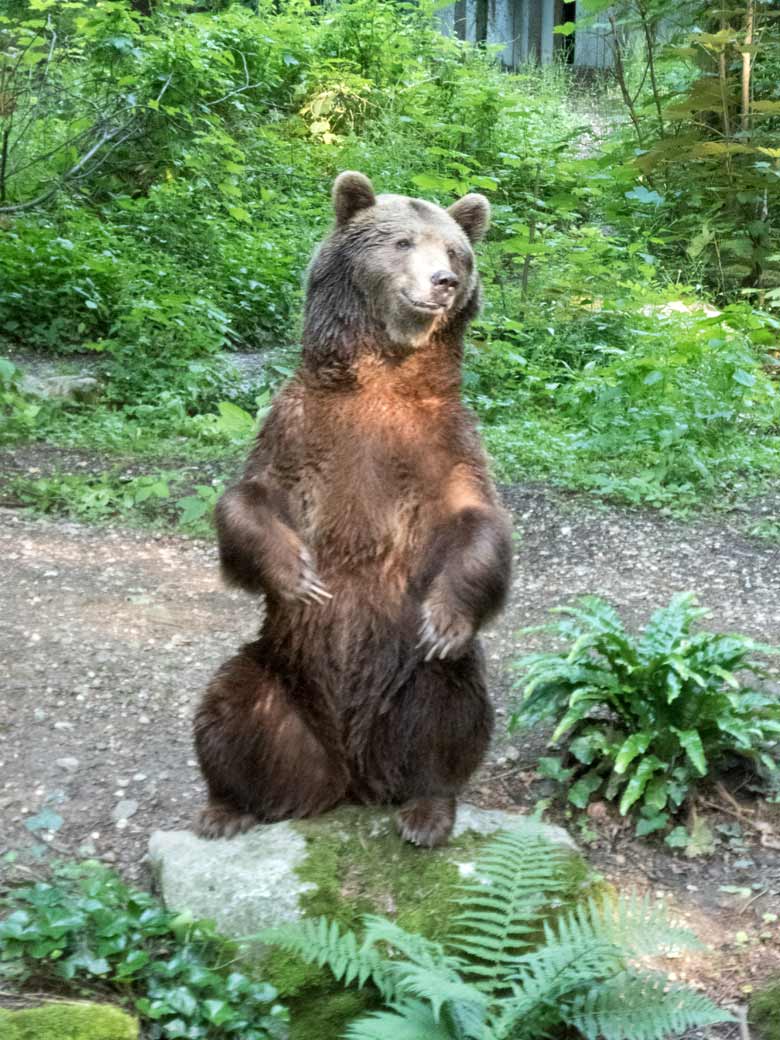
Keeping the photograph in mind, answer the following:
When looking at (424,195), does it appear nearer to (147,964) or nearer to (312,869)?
(312,869)

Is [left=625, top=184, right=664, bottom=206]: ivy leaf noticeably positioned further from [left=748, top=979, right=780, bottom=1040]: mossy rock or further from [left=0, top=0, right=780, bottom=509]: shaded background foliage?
[left=748, top=979, right=780, bottom=1040]: mossy rock

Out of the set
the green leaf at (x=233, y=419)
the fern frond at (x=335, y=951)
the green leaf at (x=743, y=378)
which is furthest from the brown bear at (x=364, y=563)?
the green leaf at (x=743, y=378)

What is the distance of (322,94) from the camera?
16.5 m

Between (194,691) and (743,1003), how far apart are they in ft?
9.99

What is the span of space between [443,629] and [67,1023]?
1.61 m

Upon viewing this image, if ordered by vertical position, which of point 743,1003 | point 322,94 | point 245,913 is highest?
point 322,94

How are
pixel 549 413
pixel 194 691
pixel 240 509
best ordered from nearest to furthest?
pixel 240 509
pixel 194 691
pixel 549 413

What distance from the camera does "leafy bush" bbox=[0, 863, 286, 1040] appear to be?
358 cm

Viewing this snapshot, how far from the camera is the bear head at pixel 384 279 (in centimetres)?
425

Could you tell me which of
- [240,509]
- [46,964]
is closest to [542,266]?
[240,509]

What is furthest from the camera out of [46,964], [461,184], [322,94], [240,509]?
[322,94]

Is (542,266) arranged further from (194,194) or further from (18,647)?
(18,647)

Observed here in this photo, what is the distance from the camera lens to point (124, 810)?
496cm

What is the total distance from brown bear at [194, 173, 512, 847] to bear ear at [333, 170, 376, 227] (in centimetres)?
22
